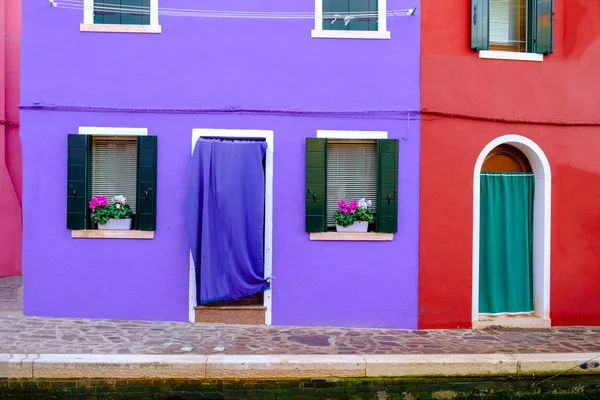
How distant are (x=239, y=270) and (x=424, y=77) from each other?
3690 mm

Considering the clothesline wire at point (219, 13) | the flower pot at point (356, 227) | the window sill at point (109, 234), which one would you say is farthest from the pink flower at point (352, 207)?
the window sill at point (109, 234)

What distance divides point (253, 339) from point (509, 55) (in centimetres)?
530

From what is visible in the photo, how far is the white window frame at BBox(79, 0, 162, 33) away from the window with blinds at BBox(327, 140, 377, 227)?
2918 millimetres

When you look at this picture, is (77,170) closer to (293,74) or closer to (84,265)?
(84,265)

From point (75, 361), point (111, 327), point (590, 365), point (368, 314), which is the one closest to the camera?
point (75, 361)

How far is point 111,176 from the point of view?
808 cm

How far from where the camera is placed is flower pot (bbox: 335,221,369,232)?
7984mm

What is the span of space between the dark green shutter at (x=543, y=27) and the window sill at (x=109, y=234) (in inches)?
239

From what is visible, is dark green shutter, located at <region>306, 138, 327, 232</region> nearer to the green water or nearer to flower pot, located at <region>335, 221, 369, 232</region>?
flower pot, located at <region>335, 221, 369, 232</region>

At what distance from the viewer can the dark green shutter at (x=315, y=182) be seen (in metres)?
7.91

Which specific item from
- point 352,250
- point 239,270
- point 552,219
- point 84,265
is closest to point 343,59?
point 352,250

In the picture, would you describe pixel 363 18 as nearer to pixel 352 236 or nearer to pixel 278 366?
pixel 352 236

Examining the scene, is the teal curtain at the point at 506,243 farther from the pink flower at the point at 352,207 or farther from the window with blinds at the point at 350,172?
the pink flower at the point at 352,207

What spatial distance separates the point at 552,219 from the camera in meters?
8.40
